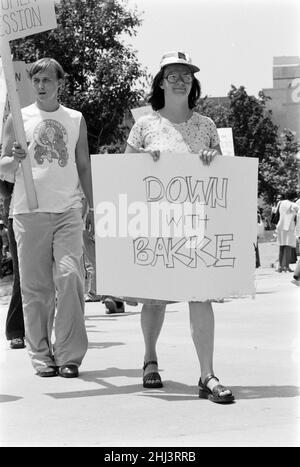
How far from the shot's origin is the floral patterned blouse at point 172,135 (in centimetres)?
608

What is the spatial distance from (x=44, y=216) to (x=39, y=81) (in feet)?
2.81

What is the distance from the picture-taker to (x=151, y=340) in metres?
6.30

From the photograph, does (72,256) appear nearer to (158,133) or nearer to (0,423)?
(158,133)

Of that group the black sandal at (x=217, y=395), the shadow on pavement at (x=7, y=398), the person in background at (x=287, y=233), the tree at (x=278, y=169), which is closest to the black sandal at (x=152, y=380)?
the black sandal at (x=217, y=395)

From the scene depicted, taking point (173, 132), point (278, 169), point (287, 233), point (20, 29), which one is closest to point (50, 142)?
point (20, 29)

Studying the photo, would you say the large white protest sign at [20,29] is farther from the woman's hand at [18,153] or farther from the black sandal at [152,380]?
the black sandal at [152,380]

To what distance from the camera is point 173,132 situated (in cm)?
610

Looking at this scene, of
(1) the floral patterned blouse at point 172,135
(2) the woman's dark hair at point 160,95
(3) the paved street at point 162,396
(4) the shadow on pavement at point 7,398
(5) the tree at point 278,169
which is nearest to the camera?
(3) the paved street at point 162,396

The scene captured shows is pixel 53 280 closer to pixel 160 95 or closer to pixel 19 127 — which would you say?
pixel 19 127

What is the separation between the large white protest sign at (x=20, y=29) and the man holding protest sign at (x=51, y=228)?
3.6 inches

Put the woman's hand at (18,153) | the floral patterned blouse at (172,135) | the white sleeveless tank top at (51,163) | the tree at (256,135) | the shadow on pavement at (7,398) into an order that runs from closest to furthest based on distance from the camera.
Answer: the shadow on pavement at (7,398) < the floral patterned blouse at (172,135) < the woman's hand at (18,153) < the white sleeveless tank top at (51,163) < the tree at (256,135)

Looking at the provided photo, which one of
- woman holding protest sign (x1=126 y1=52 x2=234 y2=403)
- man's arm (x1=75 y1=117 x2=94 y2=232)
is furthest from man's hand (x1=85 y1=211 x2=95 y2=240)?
woman holding protest sign (x1=126 y1=52 x2=234 y2=403)

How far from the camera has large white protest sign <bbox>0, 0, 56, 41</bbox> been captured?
274 inches
